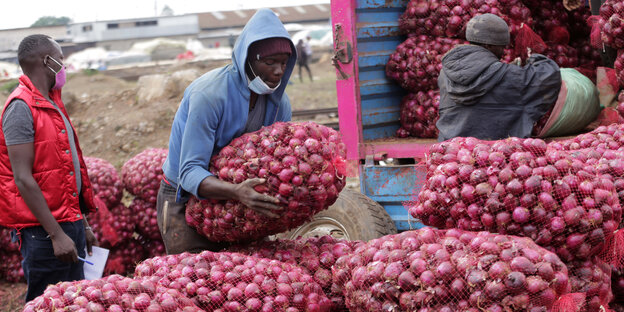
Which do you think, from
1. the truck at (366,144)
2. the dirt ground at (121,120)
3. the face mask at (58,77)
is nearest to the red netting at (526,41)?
the truck at (366,144)

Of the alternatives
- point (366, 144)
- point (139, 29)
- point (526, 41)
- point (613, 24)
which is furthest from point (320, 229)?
point (139, 29)

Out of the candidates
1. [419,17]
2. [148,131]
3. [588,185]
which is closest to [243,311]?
[588,185]

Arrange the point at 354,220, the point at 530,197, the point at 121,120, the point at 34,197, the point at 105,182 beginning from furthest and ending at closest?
the point at 121,120, the point at 105,182, the point at 354,220, the point at 34,197, the point at 530,197

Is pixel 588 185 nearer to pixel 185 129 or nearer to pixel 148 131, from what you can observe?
pixel 185 129

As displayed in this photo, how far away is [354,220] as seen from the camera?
4.18m

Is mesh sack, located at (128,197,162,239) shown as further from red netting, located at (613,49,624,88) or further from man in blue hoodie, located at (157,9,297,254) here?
red netting, located at (613,49,624,88)

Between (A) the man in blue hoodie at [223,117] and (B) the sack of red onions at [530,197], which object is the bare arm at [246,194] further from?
(B) the sack of red onions at [530,197]

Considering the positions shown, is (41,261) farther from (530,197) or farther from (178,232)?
(530,197)

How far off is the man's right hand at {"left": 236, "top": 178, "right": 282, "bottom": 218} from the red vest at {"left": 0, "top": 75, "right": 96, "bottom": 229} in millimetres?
1498

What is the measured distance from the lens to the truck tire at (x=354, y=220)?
411 cm

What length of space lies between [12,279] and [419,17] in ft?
14.3

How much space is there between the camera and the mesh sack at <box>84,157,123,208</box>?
4.98 metres

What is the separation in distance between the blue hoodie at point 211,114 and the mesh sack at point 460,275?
0.98m

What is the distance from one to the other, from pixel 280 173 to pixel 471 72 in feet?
5.43
